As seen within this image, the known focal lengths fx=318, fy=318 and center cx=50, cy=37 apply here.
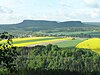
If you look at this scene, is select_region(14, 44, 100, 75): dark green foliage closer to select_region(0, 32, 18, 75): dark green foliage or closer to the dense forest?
the dense forest

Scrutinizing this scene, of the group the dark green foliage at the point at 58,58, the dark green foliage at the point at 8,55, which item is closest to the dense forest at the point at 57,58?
the dark green foliage at the point at 58,58

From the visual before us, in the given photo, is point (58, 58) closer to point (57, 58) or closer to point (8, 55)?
point (57, 58)

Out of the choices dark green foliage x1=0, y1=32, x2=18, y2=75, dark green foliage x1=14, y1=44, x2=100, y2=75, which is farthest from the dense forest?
dark green foliage x1=0, y1=32, x2=18, y2=75

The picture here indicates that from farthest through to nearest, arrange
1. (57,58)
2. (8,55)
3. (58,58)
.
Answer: (58,58), (57,58), (8,55)

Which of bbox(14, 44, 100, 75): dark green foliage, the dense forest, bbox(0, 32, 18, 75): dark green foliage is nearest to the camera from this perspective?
bbox(0, 32, 18, 75): dark green foliage

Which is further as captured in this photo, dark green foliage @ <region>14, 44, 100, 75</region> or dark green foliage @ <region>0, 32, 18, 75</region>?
dark green foliage @ <region>14, 44, 100, 75</region>

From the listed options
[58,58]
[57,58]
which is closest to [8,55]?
[57,58]

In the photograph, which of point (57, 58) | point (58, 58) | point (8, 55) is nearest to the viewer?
point (8, 55)

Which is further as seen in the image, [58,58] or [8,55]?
[58,58]

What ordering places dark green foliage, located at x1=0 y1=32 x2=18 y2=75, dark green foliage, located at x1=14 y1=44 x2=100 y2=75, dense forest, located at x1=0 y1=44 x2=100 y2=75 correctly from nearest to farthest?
1. dark green foliage, located at x1=0 y1=32 x2=18 y2=75
2. dense forest, located at x1=0 y1=44 x2=100 y2=75
3. dark green foliage, located at x1=14 y1=44 x2=100 y2=75

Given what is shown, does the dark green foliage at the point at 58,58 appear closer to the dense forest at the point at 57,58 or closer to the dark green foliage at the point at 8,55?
the dense forest at the point at 57,58

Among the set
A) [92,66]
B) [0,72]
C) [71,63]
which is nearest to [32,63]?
[71,63]
